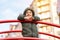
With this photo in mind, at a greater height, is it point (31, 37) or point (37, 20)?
point (37, 20)

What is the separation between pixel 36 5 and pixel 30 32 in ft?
85.1

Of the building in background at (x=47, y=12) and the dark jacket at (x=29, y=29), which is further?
the building in background at (x=47, y=12)

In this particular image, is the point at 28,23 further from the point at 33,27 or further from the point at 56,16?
the point at 56,16

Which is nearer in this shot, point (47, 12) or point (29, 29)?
point (29, 29)

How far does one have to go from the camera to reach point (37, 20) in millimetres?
4789

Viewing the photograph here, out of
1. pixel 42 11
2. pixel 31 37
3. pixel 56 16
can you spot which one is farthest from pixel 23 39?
pixel 42 11

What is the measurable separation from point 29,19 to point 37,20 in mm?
181

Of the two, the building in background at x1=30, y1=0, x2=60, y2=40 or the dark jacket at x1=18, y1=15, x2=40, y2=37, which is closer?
the dark jacket at x1=18, y1=15, x2=40, y2=37

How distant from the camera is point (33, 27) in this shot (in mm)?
4664

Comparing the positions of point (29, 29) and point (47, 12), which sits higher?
point (47, 12)

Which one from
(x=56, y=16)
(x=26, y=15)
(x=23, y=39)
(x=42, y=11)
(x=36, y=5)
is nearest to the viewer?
(x=23, y=39)

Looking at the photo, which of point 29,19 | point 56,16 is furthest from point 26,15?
point 56,16

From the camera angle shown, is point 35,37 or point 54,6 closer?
point 35,37

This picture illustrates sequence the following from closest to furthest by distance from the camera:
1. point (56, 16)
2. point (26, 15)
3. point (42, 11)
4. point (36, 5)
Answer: point (26, 15) < point (56, 16) < point (42, 11) < point (36, 5)
